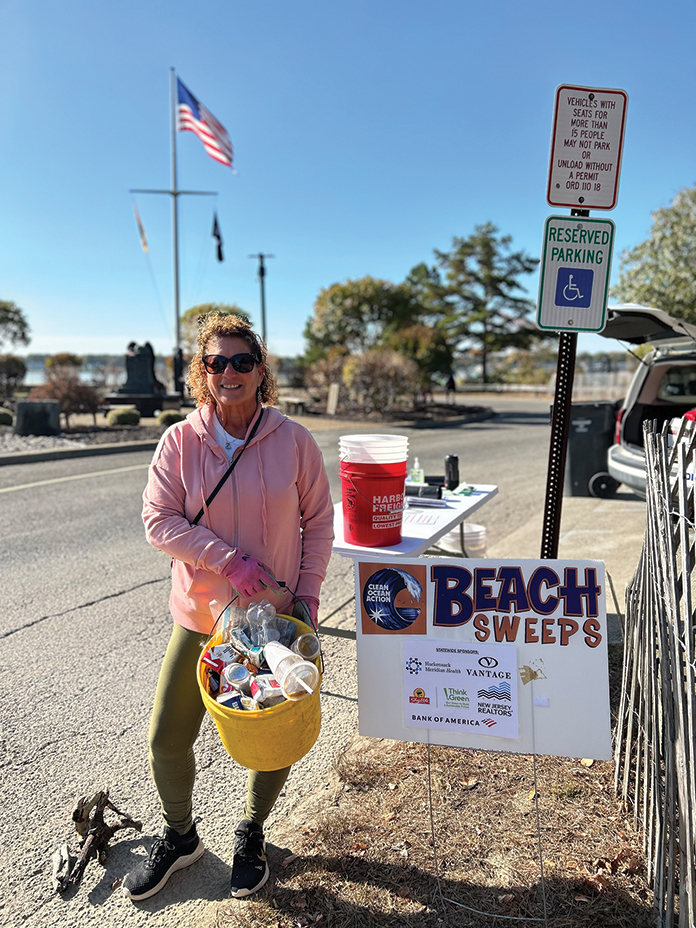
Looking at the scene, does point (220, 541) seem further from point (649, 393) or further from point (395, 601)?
point (649, 393)

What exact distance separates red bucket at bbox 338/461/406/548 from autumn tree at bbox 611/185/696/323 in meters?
20.1

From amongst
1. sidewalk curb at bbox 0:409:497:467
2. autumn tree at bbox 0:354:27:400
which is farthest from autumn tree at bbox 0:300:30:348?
sidewalk curb at bbox 0:409:497:467

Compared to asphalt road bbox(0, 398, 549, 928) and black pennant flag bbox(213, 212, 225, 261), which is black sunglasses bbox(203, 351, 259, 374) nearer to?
asphalt road bbox(0, 398, 549, 928)

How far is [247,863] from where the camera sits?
2.21 meters

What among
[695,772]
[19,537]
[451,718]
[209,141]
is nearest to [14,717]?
[451,718]

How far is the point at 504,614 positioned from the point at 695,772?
27.8 inches

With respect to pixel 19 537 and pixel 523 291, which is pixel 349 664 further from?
pixel 523 291

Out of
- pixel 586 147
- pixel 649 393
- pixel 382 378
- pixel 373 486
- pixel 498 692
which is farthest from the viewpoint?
pixel 382 378

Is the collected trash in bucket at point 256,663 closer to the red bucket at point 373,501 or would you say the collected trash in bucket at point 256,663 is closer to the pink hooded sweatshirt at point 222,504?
the pink hooded sweatshirt at point 222,504

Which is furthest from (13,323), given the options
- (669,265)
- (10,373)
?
(669,265)

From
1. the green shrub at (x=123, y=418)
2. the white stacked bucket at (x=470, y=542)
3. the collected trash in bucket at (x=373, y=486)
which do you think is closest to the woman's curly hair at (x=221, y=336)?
the collected trash in bucket at (x=373, y=486)

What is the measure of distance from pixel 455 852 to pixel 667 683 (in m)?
1.00

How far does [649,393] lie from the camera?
7.53 m

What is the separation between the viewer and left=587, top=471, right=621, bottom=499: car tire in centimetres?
870
